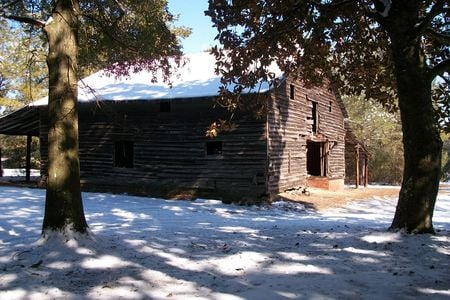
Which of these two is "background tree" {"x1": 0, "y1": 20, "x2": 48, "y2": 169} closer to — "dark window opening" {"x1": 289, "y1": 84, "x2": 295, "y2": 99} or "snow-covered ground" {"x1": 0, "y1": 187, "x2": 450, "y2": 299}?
"dark window opening" {"x1": 289, "y1": 84, "x2": 295, "y2": 99}

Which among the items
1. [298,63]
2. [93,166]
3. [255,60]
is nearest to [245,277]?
[255,60]

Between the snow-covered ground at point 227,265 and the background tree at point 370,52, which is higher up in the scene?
the background tree at point 370,52

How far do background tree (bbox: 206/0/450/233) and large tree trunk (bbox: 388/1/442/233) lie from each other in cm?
2

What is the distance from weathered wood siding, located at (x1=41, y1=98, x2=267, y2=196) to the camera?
18.8 m

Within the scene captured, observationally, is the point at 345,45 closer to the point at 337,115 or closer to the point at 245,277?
the point at 245,277

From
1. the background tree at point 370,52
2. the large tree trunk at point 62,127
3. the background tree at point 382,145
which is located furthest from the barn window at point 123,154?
the background tree at point 382,145

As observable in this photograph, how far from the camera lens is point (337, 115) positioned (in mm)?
28234

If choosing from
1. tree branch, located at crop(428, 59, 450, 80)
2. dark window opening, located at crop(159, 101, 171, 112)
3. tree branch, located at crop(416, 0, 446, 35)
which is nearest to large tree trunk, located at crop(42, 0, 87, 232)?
tree branch, located at crop(416, 0, 446, 35)

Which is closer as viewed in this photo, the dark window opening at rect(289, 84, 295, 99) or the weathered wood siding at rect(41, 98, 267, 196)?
the weathered wood siding at rect(41, 98, 267, 196)

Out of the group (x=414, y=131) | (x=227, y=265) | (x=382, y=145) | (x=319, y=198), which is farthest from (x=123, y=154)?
(x=382, y=145)

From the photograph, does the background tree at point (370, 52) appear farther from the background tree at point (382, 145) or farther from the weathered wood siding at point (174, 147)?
the background tree at point (382, 145)

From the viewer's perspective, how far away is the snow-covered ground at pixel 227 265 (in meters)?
4.95

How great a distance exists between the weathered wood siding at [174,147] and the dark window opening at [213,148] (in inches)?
9.1

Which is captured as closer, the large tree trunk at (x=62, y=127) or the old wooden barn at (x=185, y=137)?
the large tree trunk at (x=62, y=127)
